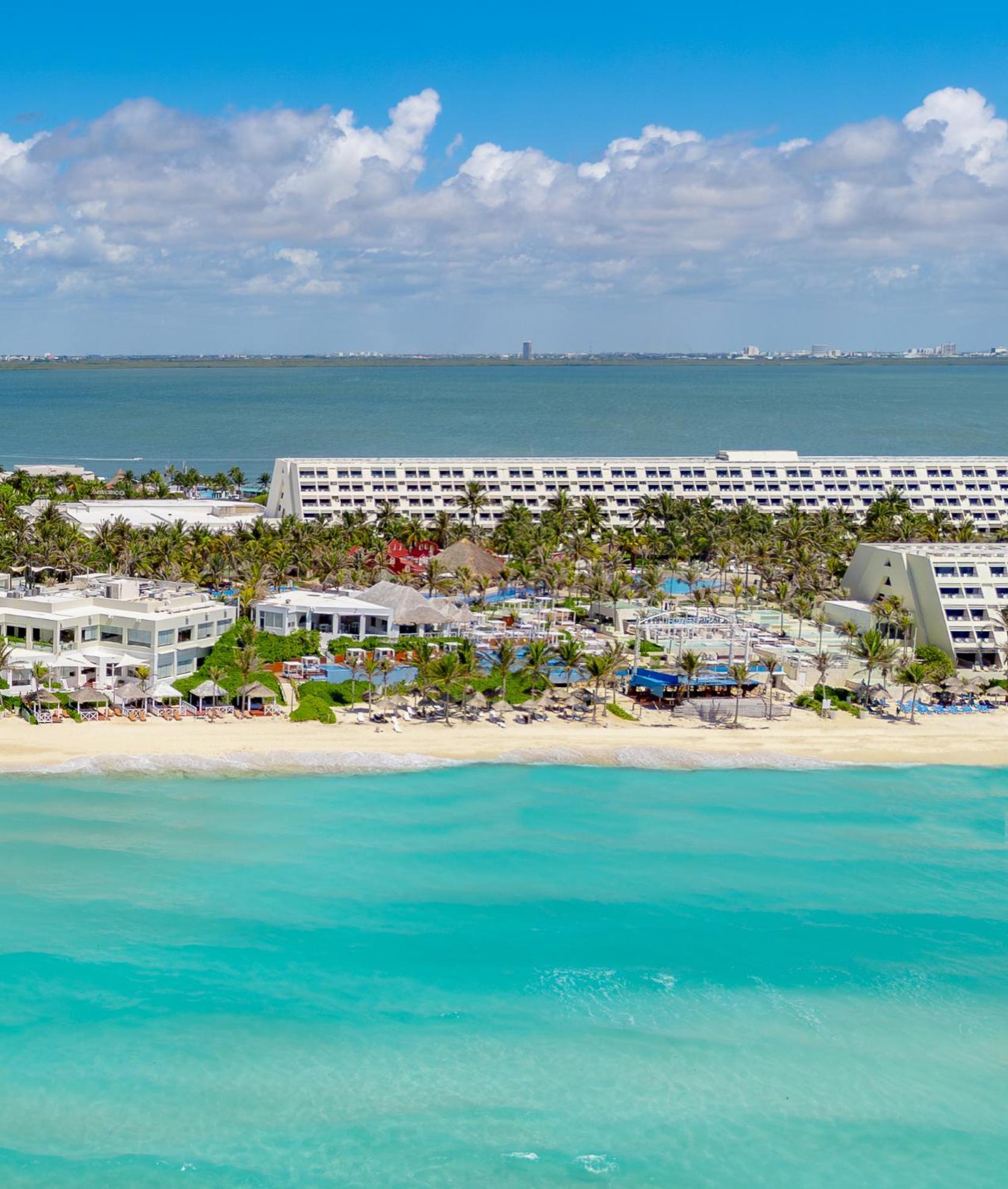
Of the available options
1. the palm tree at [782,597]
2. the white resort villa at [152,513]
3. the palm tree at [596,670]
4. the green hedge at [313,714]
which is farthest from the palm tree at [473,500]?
the green hedge at [313,714]

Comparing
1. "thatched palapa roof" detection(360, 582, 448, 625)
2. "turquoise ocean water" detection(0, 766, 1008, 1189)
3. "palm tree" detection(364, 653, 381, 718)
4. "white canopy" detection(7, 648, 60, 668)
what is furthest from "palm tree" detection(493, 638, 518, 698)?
"white canopy" detection(7, 648, 60, 668)

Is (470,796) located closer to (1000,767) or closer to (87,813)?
(87,813)

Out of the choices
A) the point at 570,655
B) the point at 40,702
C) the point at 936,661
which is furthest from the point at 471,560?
the point at 40,702

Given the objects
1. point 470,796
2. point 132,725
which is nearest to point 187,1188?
point 470,796

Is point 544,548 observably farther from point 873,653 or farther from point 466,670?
point 873,653

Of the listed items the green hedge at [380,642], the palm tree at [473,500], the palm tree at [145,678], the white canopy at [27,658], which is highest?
the palm tree at [473,500]

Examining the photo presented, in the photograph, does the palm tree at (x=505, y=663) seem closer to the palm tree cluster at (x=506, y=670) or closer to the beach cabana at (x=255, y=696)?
the palm tree cluster at (x=506, y=670)
